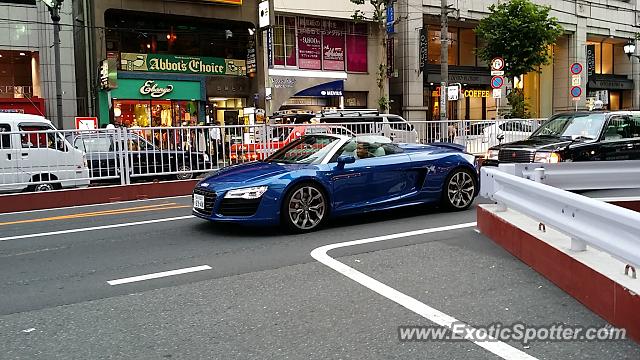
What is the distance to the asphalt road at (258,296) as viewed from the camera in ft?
13.2

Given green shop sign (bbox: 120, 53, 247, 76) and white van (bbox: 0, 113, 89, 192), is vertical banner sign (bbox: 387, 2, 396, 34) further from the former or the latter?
white van (bbox: 0, 113, 89, 192)

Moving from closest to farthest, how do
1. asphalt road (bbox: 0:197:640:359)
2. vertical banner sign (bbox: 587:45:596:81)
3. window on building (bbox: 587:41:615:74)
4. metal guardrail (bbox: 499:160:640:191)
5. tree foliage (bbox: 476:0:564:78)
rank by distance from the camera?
asphalt road (bbox: 0:197:640:359), metal guardrail (bbox: 499:160:640:191), tree foliage (bbox: 476:0:564:78), vertical banner sign (bbox: 587:45:596:81), window on building (bbox: 587:41:615:74)

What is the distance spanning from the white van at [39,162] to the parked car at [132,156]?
26 centimetres

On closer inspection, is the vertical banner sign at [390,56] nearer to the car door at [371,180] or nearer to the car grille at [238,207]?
the car door at [371,180]

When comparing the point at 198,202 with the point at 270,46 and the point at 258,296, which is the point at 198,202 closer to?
the point at 258,296

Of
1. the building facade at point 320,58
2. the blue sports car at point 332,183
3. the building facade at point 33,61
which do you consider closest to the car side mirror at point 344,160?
the blue sports car at point 332,183

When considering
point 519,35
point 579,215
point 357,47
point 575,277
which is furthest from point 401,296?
point 357,47

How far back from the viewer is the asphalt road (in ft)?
13.2

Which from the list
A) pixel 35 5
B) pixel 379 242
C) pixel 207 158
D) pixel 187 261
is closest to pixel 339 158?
pixel 379 242

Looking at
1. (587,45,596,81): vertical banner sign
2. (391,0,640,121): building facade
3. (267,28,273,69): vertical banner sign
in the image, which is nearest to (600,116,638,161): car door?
(391,0,640,121): building facade

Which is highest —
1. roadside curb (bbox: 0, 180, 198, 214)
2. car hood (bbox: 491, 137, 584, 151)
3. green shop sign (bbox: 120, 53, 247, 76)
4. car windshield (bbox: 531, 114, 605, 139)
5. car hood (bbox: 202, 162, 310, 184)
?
green shop sign (bbox: 120, 53, 247, 76)

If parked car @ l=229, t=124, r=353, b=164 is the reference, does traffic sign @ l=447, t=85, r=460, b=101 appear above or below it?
above

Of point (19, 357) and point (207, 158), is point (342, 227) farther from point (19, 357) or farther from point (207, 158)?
point (207, 158)

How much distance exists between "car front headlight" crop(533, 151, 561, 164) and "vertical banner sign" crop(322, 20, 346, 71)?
22.5 m
